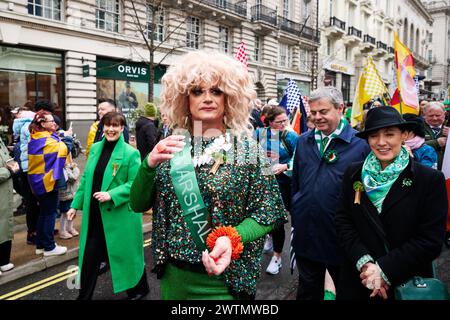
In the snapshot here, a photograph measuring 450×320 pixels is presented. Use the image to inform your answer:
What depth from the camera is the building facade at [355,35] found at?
3472cm

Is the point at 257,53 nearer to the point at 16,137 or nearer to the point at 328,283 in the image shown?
the point at 16,137

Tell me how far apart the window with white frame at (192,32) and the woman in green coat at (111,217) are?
18.4 m

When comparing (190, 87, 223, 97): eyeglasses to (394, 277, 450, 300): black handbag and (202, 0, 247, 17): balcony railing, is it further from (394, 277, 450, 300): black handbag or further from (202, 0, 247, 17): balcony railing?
(202, 0, 247, 17): balcony railing

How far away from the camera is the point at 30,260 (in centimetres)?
458

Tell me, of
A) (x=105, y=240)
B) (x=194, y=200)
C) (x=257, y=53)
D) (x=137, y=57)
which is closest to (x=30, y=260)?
(x=105, y=240)

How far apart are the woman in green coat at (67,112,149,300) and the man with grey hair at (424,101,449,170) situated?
13.9 feet

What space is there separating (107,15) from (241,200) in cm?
1752

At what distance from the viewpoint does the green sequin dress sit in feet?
5.65

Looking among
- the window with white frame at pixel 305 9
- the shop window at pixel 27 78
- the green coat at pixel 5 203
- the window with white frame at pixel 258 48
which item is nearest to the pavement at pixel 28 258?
the green coat at pixel 5 203

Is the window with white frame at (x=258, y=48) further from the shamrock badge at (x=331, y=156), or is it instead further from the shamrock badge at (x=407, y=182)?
the shamrock badge at (x=407, y=182)

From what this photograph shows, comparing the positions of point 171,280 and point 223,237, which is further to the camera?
point 171,280

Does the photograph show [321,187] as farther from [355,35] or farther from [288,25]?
[355,35]

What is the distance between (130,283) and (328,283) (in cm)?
186
